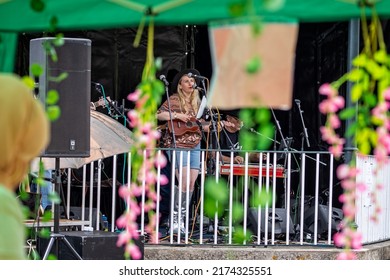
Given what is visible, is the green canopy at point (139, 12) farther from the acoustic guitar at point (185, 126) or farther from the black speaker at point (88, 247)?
the acoustic guitar at point (185, 126)

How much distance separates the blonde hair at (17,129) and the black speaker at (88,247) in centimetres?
457

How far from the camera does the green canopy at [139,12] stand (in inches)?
149

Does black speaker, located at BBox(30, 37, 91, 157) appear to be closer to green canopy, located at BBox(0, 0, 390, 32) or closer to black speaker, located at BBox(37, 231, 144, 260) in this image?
black speaker, located at BBox(37, 231, 144, 260)

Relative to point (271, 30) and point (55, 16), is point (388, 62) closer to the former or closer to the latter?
point (271, 30)

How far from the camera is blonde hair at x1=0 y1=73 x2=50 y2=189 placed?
8.57 feet

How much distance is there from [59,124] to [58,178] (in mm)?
378

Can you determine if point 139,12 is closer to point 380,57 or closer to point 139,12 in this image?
point 139,12

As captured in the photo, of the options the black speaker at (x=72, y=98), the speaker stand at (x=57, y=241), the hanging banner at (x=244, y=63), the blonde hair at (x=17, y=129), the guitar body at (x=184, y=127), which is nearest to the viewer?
the blonde hair at (x=17, y=129)

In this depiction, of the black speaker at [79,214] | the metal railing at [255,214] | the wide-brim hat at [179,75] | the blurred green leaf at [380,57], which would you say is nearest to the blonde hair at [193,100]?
the wide-brim hat at [179,75]

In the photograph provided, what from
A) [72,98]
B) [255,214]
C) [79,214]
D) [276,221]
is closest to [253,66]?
[72,98]

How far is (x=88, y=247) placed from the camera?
7285mm

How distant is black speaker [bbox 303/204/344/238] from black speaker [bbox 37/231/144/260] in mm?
2265

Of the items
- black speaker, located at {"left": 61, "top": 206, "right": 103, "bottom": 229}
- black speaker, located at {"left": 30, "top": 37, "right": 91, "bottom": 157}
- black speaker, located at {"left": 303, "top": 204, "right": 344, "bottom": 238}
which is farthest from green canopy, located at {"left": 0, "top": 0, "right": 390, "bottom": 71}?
black speaker, located at {"left": 303, "top": 204, "right": 344, "bottom": 238}

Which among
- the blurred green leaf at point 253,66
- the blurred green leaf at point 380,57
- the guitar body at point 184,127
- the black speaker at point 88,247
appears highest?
the guitar body at point 184,127
